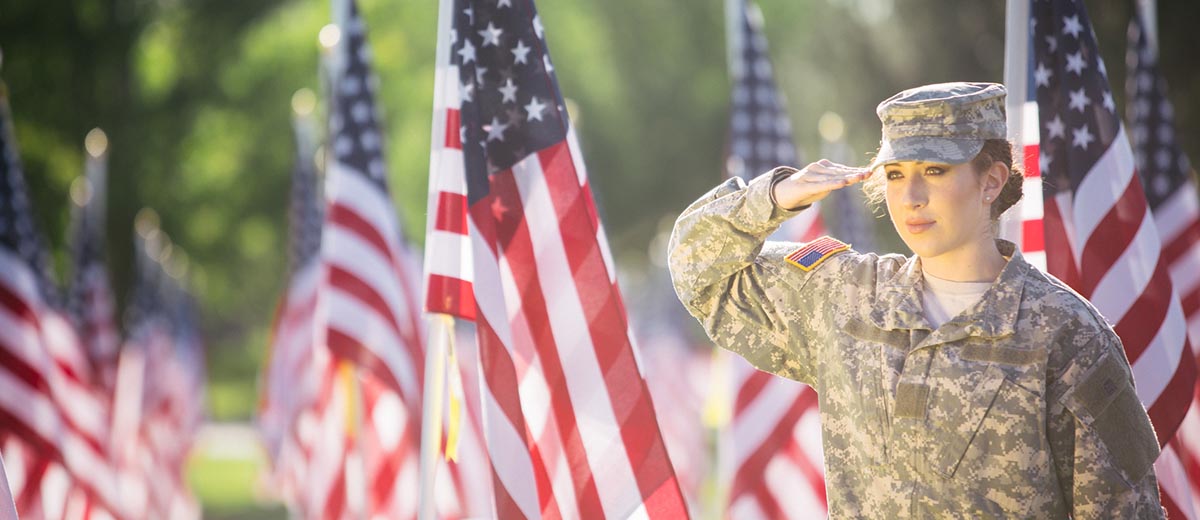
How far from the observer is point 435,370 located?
426 cm

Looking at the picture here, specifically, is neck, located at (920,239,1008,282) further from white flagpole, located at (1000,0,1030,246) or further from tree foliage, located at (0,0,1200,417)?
tree foliage, located at (0,0,1200,417)

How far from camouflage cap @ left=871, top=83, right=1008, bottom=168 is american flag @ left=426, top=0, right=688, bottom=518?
152 cm

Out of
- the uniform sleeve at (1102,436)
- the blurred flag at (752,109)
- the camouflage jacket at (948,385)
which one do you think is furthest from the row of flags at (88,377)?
the uniform sleeve at (1102,436)

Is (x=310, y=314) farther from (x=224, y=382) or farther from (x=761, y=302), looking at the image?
(x=224, y=382)

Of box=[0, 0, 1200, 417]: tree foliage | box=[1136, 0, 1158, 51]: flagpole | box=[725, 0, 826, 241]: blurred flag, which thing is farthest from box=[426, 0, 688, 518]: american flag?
box=[0, 0, 1200, 417]: tree foliage

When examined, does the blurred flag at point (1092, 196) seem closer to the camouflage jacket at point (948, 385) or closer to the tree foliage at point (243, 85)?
the camouflage jacket at point (948, 385)

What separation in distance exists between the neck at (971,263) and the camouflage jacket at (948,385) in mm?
56

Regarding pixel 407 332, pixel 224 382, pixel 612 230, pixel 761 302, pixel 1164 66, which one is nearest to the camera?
pixel 761 302

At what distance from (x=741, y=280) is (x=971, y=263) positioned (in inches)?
23.4

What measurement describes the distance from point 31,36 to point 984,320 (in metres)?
21.1

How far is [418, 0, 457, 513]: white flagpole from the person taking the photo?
165 inches

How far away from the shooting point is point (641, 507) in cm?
415

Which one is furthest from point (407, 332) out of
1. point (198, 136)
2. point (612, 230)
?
point (612, 230)

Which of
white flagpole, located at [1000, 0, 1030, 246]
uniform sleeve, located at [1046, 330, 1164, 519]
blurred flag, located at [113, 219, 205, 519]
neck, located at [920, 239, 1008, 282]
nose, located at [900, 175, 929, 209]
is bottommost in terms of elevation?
blurred flag, located at [113, 219, 205, 519]
